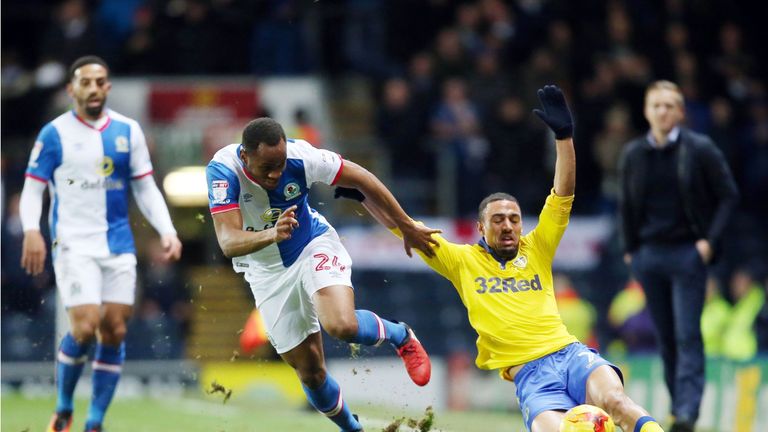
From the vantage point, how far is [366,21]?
2147 cm

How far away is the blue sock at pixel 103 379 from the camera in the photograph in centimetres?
1060

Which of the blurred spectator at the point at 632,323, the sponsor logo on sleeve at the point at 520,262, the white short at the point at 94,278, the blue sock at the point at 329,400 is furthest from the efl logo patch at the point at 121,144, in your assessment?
the blurred spectator at the point at 632,323

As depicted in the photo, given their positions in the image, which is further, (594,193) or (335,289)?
(594,193)

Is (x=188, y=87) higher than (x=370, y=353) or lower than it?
higher

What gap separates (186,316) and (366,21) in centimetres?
542

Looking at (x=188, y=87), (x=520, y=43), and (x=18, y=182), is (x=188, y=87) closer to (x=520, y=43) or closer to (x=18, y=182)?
(x=18, y=182)

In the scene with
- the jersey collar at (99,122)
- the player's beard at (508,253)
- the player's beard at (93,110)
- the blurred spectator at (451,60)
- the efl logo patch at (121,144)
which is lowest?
the player's beard at (508,253)

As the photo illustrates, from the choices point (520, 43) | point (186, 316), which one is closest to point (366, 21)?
point (520, 43)

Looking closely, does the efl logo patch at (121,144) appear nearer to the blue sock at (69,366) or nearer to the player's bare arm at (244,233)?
the blue sock at (69,366)

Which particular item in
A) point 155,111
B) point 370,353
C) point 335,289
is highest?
point 155,111

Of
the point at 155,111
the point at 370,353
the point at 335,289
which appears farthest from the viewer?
the point at 155,111

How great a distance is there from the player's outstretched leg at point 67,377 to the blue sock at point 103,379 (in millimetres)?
135

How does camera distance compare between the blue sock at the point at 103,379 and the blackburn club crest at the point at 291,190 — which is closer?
the blackburn club crest at the point at 291,190

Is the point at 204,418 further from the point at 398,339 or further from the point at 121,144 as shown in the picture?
the point at 398,339
